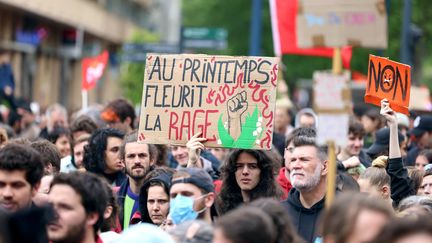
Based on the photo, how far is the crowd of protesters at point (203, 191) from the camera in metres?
6.69

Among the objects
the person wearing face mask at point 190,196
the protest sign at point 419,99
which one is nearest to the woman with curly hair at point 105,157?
the person wearing face mask at point 190,196

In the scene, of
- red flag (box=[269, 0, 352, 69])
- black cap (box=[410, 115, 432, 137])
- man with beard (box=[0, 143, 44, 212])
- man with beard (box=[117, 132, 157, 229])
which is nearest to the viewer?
man with beard (box=[0, 143, 44, 212])

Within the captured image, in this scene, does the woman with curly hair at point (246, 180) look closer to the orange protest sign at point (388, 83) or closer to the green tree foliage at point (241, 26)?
the orange protest sign at point (388, 83)

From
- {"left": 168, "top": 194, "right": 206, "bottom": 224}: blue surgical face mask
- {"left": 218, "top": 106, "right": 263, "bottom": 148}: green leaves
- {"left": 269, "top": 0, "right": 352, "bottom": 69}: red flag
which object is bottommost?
{"left": 168, "top": 194, "right": 206, "bottom": 224}: blue surgical face mask

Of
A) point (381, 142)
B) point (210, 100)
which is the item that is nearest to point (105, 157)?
point (210, 100)

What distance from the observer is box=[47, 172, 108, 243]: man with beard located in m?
7.62

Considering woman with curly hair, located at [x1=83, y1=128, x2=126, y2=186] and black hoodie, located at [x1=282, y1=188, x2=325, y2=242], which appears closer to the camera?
black hoodie, located at [x1=282, y1=188, x2=325, y2=242]

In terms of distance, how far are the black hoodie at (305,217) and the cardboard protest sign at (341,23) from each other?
7.12 ft

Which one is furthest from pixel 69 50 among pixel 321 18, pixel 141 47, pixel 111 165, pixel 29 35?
pixel 321 18

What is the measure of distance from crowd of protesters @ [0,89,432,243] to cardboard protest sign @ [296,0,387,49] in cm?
95

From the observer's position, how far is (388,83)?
10742 millimetres

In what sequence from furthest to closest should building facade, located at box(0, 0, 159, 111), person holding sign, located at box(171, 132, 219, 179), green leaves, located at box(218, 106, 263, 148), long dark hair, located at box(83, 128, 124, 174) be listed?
building facade, located at box(0, 0, 159, 111), long dark hair, located at box(83, 128, 124, 174), green leaves, located at box(218, 106, 263, 148), person holding sign, located at box(171, 132, 219, 179)

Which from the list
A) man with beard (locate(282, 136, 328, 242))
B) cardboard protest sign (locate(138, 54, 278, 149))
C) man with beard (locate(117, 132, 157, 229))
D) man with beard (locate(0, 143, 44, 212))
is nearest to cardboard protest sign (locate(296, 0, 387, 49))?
man with beard (locate(0, 143, 44, 212))

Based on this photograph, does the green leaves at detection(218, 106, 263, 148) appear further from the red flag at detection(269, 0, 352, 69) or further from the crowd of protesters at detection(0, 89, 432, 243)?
the red flag at detection(269, 0, 352, 69)
